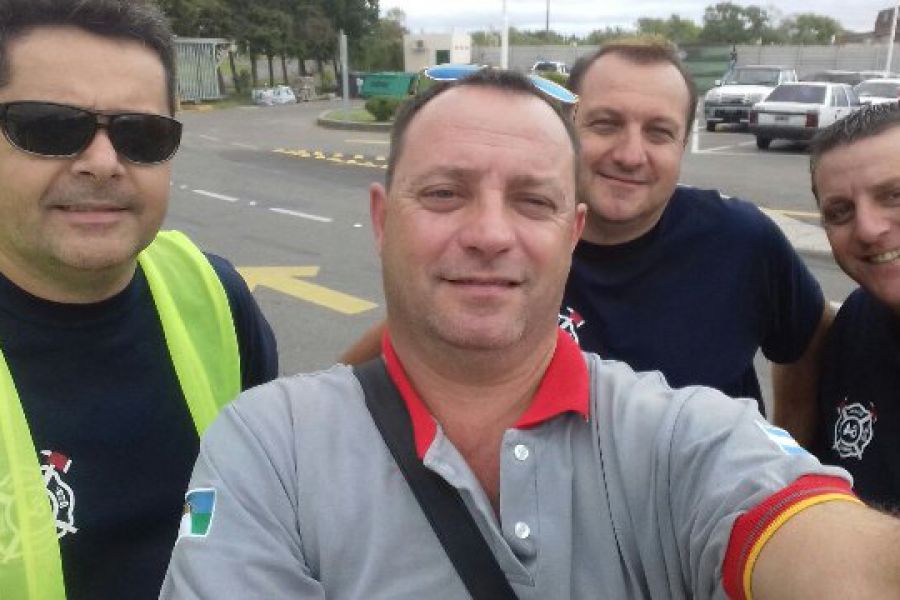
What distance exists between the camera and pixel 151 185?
209 cm

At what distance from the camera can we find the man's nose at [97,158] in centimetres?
197

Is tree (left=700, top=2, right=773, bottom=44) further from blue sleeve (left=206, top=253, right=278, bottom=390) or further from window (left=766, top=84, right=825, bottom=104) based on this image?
blue sleeve (left=206, top=253, right=278, bottom=390)

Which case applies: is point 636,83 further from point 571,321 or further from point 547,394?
point 547,394

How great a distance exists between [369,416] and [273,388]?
0.70 feet

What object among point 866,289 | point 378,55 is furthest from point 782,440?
point 378,55

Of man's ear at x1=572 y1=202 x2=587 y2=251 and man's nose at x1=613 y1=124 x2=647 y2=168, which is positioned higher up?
man's nose at x1=613 y1=124 x2=647 y2=168

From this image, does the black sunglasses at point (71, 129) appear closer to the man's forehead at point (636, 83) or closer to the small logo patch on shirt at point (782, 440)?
the man's forehead at point (636, 83)

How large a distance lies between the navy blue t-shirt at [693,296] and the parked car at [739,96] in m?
22.4

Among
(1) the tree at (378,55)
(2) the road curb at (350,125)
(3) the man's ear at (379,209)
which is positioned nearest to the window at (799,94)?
(2) the road curb at (350,125)

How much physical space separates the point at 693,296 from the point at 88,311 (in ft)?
5.77

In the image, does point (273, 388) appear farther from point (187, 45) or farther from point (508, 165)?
point (187, 45)

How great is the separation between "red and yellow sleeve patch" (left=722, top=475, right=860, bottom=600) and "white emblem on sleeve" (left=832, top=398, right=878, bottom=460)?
1093mm

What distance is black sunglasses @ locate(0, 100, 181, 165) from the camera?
6.31 ft

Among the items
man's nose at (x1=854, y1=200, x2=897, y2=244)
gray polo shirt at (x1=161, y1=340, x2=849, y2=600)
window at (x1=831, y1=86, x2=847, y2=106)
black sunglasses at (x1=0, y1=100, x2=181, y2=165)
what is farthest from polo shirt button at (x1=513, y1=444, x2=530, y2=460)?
window at (x1=831, y1=86, x2=847, y2=106)
